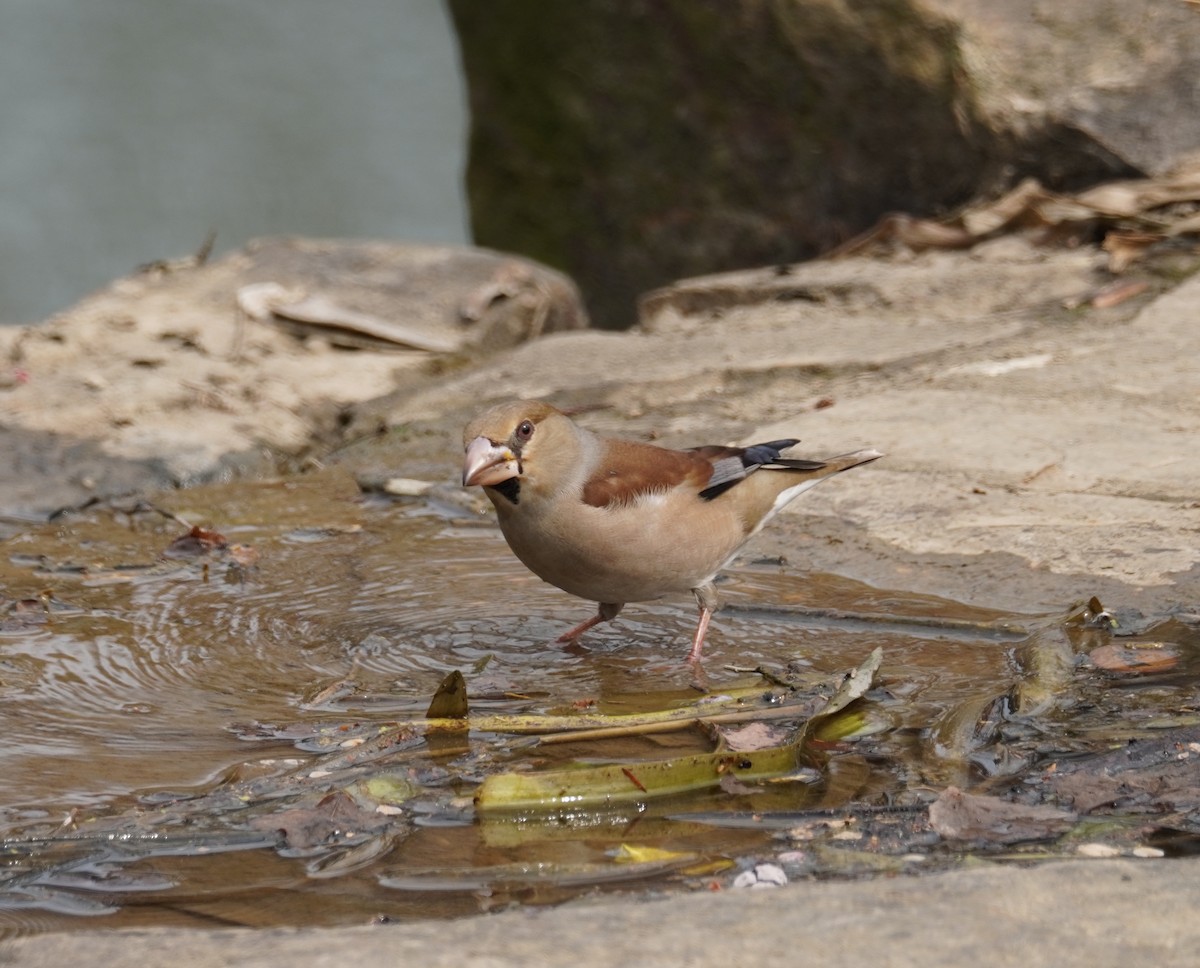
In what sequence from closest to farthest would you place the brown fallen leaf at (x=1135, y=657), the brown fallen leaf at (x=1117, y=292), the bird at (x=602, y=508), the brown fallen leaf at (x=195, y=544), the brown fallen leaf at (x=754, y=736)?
the brown fallen leaf at (x=754, y=736) → the brown fallen leaf at (x=1135, y=657) → the bird at (x=602, y=508) → the brown fallen leaf at (x=195, y=544) → the brown fallen leaf at (x=1117, y=292)

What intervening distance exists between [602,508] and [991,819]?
1.49 metres

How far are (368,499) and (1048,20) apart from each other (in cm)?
397

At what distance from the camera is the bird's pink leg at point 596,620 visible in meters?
4.09

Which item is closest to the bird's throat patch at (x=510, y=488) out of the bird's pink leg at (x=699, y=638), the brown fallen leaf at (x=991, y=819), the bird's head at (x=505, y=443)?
the bird's head at (x=505, y=443)

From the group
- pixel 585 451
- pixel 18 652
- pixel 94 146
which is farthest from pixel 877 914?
pixel 94 146

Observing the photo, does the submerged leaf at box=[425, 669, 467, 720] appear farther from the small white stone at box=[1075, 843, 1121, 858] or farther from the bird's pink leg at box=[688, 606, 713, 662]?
the small white stone at box=[1075, 843, 1121, 858]

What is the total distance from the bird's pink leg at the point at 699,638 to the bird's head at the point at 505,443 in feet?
1.81

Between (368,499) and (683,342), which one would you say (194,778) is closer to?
(368,499)

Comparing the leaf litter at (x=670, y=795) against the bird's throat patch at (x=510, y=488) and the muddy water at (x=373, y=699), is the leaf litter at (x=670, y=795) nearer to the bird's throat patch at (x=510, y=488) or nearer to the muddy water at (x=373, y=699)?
the muddy water at (x=373, y=699)

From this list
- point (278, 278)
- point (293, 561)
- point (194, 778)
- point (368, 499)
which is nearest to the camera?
point (194, 778)

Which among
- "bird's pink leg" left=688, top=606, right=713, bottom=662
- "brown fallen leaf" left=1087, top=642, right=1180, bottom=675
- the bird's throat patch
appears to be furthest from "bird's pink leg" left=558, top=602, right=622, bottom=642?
"brown fallen leaf" left=1087, top=642, right=1180, bottom=675

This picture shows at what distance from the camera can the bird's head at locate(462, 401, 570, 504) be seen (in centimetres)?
378

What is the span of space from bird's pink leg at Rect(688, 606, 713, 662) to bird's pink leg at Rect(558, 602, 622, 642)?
0.81ft

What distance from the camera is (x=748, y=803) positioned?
2.87 meters
